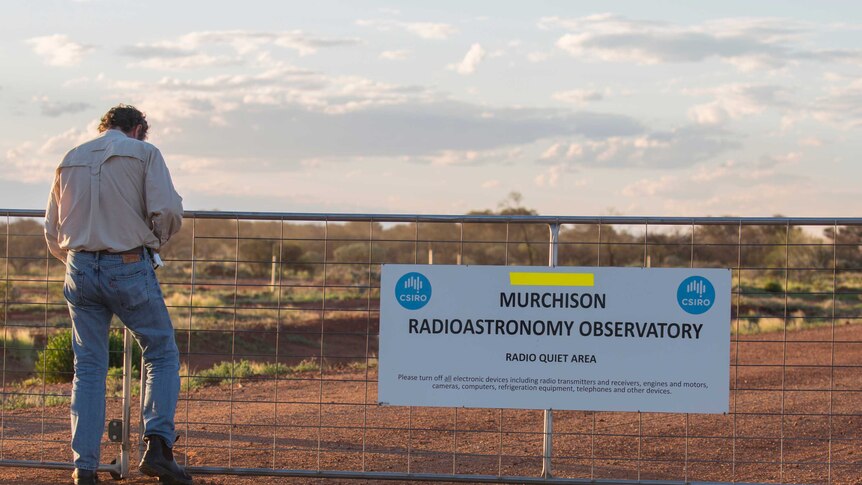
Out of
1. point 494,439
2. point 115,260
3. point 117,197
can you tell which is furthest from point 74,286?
point 494,439

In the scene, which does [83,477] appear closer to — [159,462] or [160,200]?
[159,462]

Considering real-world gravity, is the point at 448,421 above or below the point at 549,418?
below

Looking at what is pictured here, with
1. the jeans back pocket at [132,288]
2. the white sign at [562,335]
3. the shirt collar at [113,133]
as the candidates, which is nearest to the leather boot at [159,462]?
the jeans back pocket at [132,288]

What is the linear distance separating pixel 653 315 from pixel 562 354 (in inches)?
24.6

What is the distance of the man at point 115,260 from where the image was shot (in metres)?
6.23

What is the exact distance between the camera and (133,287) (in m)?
6.25

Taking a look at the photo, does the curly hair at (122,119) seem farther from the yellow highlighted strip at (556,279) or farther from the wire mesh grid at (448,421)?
the yellow highlighted strip at (556,279)

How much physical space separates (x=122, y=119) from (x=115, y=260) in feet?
2.88

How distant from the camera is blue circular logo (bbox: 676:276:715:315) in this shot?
670 cm

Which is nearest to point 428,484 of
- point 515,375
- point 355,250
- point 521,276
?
point 515,375

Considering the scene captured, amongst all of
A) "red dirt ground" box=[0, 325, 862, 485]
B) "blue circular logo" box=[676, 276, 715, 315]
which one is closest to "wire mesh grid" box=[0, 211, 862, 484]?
"red dirt ground" box=[0, 325, 862, 485]

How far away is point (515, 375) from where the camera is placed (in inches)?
267

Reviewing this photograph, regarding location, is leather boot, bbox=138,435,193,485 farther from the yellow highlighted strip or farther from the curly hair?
the yellow highlighted strip

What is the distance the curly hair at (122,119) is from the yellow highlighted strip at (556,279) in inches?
98.8
